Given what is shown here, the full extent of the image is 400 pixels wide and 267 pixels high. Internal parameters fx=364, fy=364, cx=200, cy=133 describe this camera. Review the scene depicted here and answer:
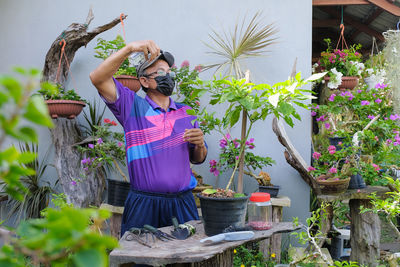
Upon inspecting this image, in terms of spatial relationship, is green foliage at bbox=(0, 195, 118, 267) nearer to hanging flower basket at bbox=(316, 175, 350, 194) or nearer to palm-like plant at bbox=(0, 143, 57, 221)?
hanging flower basket at bbox=(316, 175, 350, 194)

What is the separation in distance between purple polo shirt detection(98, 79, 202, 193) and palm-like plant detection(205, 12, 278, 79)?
4.32ft

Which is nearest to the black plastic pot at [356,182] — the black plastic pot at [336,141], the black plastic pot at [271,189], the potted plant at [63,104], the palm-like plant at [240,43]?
the black plastic pot at [336,141]

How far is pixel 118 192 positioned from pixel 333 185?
1819 mm

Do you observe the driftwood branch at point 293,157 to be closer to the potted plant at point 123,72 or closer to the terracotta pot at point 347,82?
the terracotta pot at point 347,82

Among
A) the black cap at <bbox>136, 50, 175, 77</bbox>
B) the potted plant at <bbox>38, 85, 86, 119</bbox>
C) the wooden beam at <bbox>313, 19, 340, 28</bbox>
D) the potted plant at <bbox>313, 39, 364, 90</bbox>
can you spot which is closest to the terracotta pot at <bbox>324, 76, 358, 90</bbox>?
the potted plant at <bbox>313, 39, 364, 90</bbox>

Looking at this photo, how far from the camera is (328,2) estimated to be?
390 centimetres

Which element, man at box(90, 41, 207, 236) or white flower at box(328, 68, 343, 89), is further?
white flower at box(328, 68, 343, 89)

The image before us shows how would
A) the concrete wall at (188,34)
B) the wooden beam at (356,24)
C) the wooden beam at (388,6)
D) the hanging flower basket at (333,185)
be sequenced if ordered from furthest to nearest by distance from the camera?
the wooden beam at (356,24), the wooden beam at (388,6), the concrete wall at (188,34), the hanging flower basket at (333,185)

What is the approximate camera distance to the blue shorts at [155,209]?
6.98 feet

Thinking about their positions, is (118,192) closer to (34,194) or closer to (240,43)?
(34,194)

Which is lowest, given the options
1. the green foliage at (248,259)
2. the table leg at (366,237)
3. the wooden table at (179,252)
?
the green foliage at (248,259)

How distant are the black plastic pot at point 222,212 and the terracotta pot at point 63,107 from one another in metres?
1.98

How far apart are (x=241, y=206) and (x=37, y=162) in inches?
108

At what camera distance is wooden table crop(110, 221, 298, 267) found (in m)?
1.43
